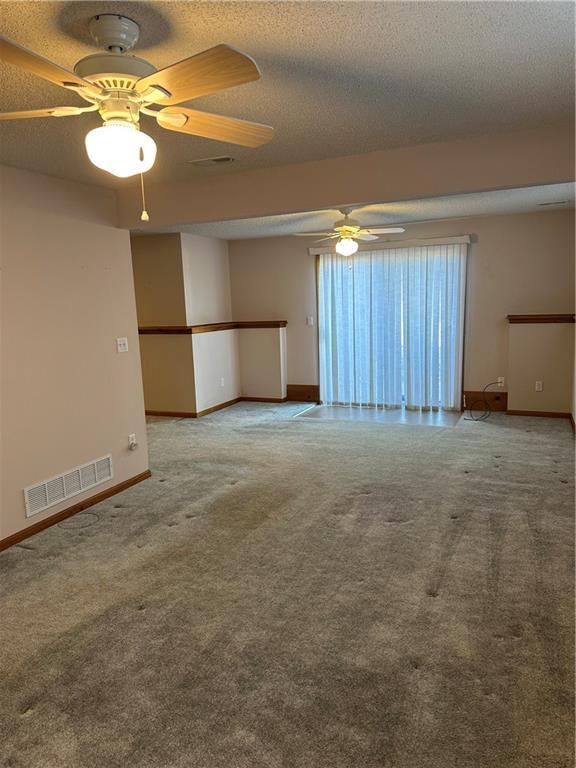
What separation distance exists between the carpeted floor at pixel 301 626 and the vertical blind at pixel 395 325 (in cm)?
255

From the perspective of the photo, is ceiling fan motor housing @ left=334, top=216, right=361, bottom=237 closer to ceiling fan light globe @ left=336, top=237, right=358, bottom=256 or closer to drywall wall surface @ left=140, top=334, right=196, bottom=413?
ceiling fan light globe @ left=336, top=237, right=358, bottom=256

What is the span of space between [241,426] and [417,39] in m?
4.77

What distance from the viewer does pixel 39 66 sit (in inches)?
56.4

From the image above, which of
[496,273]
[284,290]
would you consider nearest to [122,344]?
[284,290]

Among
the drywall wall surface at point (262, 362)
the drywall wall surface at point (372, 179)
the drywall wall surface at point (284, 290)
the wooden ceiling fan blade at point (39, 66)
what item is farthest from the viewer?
the drywall wall surface at point (262, 362)

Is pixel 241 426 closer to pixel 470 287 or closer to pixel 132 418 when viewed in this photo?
pixel 132 418

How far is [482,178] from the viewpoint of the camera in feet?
9.84

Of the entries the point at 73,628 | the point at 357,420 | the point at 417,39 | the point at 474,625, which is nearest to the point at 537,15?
the point at 417,39

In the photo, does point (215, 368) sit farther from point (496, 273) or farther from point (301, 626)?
point (301, 626)

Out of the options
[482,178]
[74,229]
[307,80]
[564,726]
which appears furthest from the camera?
[74,229]

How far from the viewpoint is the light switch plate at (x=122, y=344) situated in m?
4.09

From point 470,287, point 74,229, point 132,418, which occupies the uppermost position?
point 74,229

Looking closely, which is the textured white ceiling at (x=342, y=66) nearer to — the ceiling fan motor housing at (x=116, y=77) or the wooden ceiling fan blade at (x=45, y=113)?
the ceiling fan motor housing at (x=116, y=77)

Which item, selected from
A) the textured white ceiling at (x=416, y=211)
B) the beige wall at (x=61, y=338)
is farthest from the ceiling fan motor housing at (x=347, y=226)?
the beige wall at (x=61, y=338)
